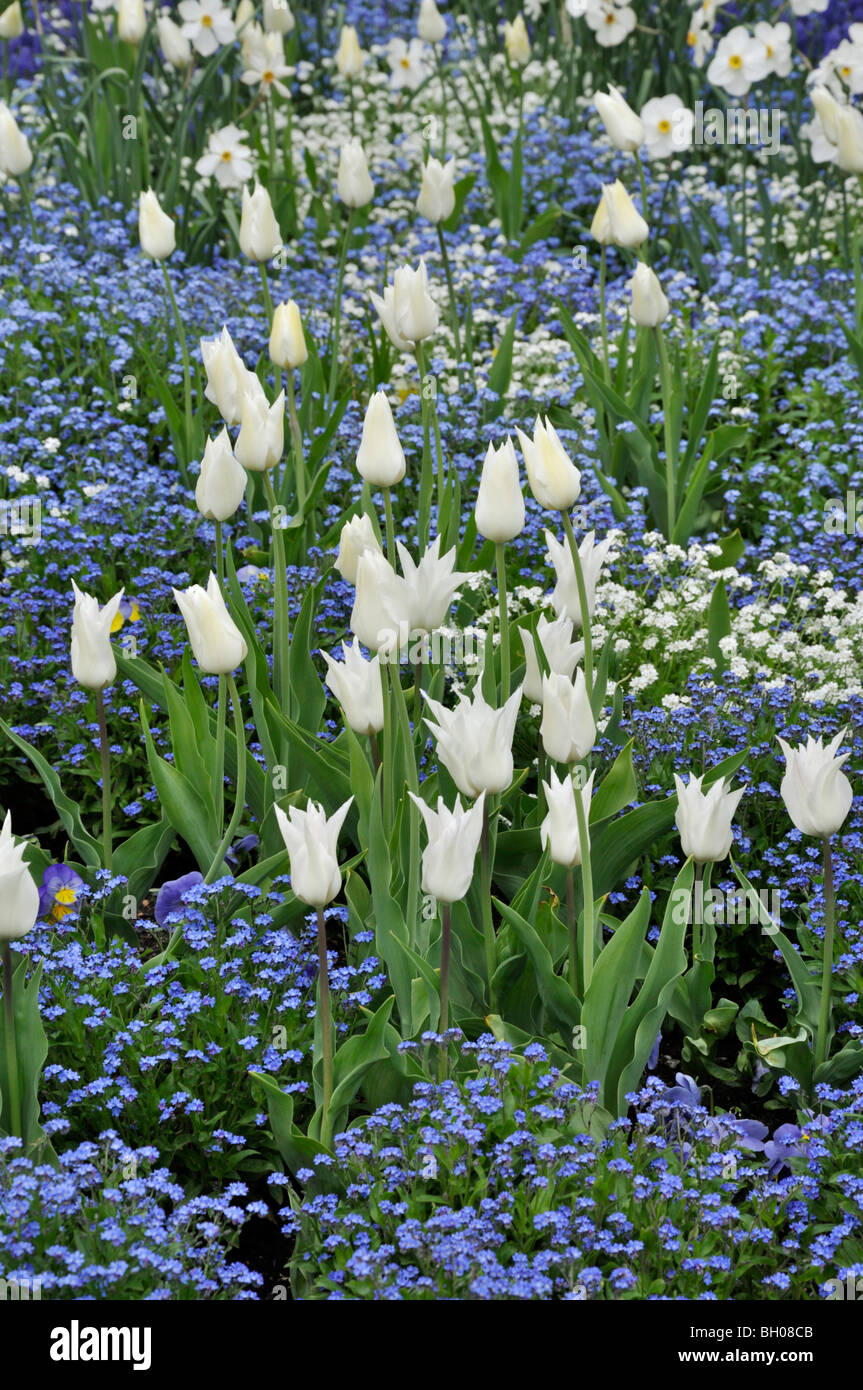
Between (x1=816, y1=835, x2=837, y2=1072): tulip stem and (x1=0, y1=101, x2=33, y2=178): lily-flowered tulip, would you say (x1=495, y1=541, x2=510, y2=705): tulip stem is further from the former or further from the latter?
(x1=0, y1=101, x2=33, y2=178): lily-flowered tulip

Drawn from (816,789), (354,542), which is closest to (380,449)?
(354,542)

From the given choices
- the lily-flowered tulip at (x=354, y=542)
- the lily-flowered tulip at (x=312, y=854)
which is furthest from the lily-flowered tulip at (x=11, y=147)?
the lily-flowered tulip at (x=312, y=854)

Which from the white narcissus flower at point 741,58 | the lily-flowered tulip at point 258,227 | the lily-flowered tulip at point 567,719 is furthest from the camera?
the white narcissus flower at point 741,58

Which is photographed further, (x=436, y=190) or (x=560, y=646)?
(x=436, y=190)

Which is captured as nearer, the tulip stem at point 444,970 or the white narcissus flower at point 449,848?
the white narcissus flower at point 449,848

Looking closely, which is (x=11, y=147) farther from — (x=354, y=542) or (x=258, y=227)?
(x=354, y=542)

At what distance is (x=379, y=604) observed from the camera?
2230 millimetres

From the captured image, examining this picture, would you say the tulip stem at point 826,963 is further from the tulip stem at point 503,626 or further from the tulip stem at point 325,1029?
the tulip stem at point 325,1029

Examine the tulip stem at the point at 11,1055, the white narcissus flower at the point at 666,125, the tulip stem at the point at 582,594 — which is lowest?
the tulip stem at the point at 11,1055

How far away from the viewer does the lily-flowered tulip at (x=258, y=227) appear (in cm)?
340

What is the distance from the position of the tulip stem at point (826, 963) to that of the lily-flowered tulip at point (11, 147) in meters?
3.39

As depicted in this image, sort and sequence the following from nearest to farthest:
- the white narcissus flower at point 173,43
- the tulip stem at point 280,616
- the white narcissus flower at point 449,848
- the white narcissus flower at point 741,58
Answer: the white narcissus flower at point 449,848
the tulip stem at point 280,616
the white narcissus flower at point 173,43
the white narcissus flower at point 741,58

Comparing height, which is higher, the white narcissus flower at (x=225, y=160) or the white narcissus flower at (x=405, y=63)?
the white narcissus flower at (x=405, y=63)

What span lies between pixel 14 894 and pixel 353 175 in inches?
104
